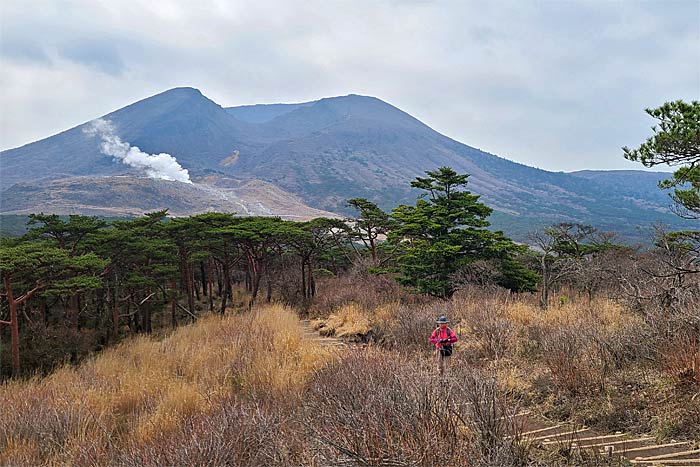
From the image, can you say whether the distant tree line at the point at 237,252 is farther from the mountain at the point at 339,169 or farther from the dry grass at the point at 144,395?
the mountain at the point at 339,169

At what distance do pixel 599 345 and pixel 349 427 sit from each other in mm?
3934

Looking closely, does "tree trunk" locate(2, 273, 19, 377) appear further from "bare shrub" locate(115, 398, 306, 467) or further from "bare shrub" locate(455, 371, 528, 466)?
"bare shrub" locate(455, 371, 528, 466)

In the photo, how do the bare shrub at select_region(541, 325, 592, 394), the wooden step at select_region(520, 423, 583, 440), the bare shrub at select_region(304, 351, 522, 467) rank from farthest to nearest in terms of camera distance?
the bare shrub at select_region(541, 325, 592, 394)
the wooden step at select_region(520, 423, 583, 440)
the bare shrub at select_region(304, 351, 522, 467)

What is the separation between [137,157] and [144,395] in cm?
17116

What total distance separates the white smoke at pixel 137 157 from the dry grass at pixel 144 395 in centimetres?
12915

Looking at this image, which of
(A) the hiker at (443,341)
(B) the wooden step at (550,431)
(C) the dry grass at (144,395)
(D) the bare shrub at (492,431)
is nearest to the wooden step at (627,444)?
(B) the wooden step at (550,431)

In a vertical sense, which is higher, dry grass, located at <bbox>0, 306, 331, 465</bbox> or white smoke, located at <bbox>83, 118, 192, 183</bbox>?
white smoke, located at <bbox>83, 118, 192, 183</bbox>

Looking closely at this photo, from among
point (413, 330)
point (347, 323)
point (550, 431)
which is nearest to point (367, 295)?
point (347, 323)

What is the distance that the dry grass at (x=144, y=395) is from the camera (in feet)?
13.6

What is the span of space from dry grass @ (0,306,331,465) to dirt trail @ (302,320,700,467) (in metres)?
2.67

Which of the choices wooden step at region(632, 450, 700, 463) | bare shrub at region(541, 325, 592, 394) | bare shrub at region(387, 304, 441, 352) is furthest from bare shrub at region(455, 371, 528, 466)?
bare shrub at region(387, 304, 441, 352)

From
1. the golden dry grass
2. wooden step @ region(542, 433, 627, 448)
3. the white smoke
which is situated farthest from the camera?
the white smoke

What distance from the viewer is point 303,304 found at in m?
16.4

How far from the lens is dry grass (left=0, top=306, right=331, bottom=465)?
4133 mm
